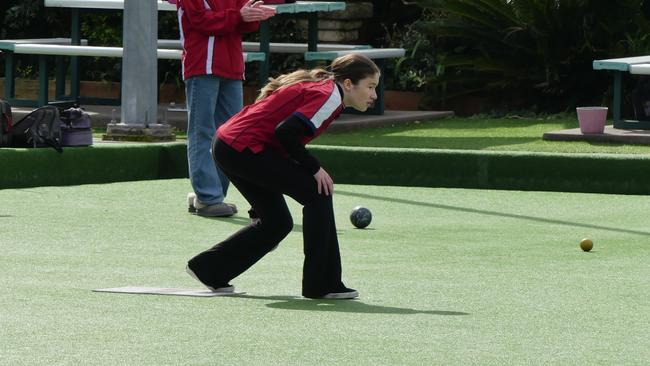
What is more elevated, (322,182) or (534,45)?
(534,45)

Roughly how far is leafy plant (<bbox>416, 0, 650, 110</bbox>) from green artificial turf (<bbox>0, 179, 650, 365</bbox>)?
4.96 m

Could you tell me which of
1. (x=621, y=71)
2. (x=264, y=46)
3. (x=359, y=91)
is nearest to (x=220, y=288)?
(x=359, y=91)

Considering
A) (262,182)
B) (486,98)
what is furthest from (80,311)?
(486,98)

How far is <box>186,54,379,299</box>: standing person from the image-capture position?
550 cm

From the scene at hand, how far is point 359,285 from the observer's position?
5.89 m

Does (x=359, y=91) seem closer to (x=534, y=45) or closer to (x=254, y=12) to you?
(x=254, y=12)

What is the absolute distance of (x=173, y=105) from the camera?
549 inches

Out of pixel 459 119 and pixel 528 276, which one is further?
pixel 459 119

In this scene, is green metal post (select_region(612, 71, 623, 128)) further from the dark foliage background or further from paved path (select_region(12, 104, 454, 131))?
paved path (select_region(12, 104, 454, 131))

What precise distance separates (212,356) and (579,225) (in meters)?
3.88

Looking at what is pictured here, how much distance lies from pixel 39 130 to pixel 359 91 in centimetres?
434

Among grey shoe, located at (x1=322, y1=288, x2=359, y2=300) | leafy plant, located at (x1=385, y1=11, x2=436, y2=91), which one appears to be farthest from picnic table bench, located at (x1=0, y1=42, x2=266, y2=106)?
grey shoe, located at (x1=322, y1=288, x2=359, y2=300)

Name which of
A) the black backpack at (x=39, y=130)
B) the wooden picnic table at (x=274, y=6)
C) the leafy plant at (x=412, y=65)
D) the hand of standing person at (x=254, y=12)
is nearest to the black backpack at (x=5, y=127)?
the black backpack at (x=39, y=130)

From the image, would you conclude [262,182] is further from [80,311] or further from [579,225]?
[579,225]
